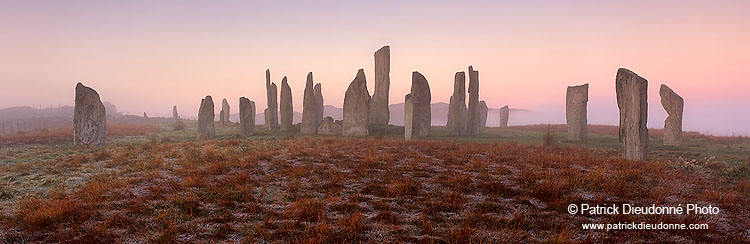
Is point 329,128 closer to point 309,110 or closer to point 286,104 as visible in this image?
point 309,110

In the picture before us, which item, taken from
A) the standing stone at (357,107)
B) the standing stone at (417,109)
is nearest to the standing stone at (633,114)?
the standing stone at (417,109)

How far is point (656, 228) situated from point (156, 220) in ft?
26.1

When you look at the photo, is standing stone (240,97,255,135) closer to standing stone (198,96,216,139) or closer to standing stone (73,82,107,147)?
standing stone (198,96,216,139)

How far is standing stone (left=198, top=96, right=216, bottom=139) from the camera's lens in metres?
22.8

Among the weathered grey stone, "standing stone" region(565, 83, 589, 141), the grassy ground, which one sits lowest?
the grassy ground

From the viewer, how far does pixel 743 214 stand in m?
6.06

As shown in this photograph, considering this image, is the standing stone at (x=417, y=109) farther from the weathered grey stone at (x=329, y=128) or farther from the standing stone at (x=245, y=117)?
the standing stone at (x=245, y=117)

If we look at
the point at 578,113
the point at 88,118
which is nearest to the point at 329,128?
the point at 88,118

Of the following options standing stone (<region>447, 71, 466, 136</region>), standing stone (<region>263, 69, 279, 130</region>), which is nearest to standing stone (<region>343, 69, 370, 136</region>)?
standing stone (<region>447, 71, 466, 136</region>)

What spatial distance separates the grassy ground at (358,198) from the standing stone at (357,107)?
36.0ft

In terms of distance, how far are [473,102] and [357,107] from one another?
7822 millimetres

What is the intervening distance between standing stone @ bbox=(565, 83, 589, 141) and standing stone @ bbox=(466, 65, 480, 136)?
5.54 meters

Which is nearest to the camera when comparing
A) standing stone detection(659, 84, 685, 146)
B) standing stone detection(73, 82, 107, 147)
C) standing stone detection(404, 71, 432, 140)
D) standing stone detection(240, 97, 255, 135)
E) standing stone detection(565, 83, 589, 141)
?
standing stone detection(73, 82, 107, 147)

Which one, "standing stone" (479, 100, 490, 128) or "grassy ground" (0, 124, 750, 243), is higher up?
"standing stone" (479, 100, 490, 128)
